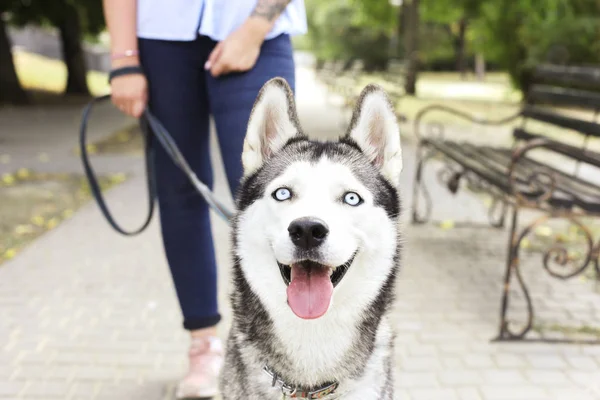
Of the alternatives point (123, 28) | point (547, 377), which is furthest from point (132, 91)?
point (547, 377)

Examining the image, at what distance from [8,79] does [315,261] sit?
55.5ft

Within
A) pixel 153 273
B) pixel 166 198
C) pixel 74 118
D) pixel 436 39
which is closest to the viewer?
pixel 166 198

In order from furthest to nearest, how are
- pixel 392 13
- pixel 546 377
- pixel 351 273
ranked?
pixel 392 13
pixel 546 377
pixel 351 273

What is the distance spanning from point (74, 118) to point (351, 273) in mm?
13779

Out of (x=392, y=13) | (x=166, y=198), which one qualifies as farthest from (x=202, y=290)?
(x=392, y=13)

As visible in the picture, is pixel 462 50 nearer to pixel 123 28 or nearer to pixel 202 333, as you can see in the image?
pixel 202 333

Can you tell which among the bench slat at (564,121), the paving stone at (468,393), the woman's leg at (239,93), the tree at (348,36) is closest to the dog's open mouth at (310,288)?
the woman's leg at (239,93)

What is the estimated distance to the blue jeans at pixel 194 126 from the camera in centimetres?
242

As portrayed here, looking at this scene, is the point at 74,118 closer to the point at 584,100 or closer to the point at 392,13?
the point at 584,100

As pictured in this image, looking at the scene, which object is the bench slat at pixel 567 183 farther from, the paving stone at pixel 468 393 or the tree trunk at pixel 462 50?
the tree trunk at pixel 462 50

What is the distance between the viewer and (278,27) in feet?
7.96

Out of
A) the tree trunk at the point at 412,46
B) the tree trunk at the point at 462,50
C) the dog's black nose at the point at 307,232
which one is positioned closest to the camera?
the dog's black nose at the point at 307,232

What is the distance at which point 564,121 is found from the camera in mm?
4781

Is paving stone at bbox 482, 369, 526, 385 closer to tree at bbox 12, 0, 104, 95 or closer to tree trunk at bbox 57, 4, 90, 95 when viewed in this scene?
tree at bbox 12, 0, 104, 95
